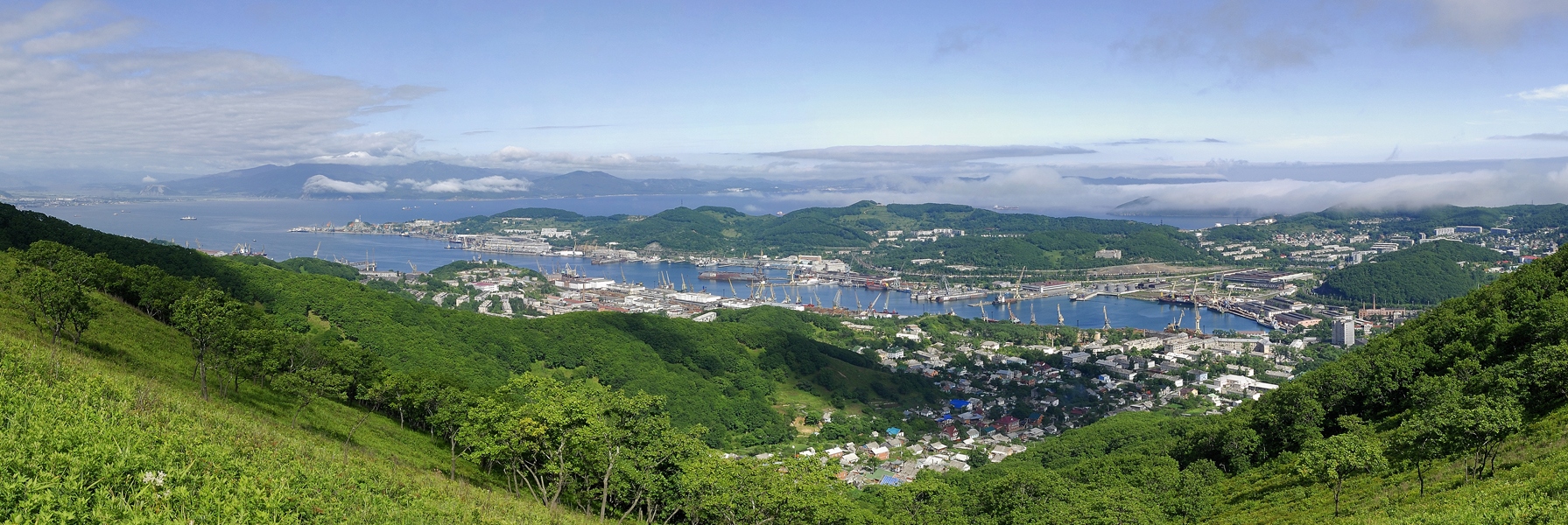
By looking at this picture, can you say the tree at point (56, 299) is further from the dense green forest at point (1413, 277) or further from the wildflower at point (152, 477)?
the dense green forest at point (1413, 277)

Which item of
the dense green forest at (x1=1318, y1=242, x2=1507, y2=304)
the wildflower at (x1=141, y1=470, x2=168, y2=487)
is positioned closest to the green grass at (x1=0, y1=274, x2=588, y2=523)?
the wildflower at (x1=141, y1=470, x2=168, y2=487)

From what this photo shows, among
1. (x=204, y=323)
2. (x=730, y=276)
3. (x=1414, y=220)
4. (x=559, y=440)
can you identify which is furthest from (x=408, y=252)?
(x=1414, y=220)

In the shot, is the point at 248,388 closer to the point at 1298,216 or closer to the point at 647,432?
the point at 647,432

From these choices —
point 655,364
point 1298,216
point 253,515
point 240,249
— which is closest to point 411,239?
point 240,249

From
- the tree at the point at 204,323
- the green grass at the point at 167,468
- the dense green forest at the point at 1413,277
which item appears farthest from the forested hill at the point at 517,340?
the dense green forest at the point at 1413,277

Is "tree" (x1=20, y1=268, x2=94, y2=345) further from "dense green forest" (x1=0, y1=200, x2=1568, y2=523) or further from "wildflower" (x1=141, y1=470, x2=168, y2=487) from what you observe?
"wildflower" (x1=141, y1=470, x2=168, y2=487)
